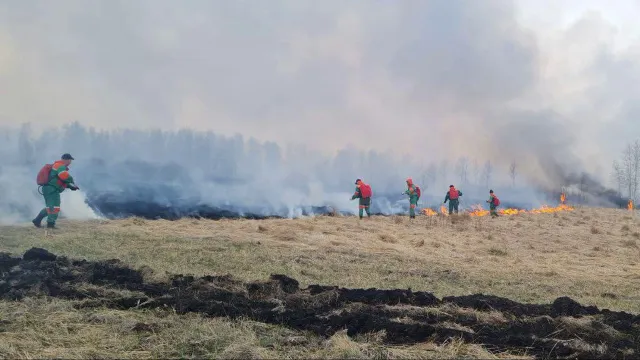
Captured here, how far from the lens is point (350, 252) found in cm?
1163

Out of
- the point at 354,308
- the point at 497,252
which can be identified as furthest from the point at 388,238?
the point at 354,308

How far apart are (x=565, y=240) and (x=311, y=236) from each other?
28.7ft

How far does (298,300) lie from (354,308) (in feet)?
2.55

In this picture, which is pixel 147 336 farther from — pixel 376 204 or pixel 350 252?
pixel 376 204

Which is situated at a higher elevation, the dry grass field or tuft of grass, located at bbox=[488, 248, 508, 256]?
tuft of grass, located at bbox=[488, 248, 508, 256]

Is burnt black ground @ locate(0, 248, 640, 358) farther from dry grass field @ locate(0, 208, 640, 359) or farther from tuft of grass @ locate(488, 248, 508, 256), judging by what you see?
tuft of grass @ locate(488, 248, 508, 256)

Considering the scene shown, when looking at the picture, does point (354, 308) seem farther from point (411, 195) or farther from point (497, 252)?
point (411, 195)

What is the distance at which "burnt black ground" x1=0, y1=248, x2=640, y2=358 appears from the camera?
4730mm

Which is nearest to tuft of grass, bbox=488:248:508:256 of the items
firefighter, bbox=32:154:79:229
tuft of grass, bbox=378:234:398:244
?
tuft of grass, bbox=378:234:398:244

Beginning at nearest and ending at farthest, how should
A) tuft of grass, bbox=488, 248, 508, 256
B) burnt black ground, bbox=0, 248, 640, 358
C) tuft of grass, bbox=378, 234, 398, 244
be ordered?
burnt black ground, bbox=0, 248, 640, 358, tuft of grass, bbox=488, 248, 508, 256, tuft of grass, bbox=378, 234, 398, 244

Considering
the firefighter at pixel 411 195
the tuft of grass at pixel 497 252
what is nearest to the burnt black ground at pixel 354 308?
the tuft of grass at pixel 497 252

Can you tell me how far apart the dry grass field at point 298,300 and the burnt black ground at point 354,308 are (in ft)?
0.07

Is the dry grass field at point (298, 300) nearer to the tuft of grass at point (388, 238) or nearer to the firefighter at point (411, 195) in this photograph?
the tuft of grass at point (388, 238)

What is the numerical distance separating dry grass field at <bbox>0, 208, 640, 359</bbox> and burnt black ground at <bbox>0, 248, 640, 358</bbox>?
2cm
